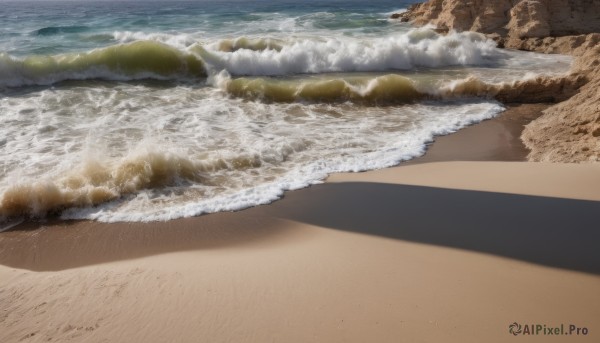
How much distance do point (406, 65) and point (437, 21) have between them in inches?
284

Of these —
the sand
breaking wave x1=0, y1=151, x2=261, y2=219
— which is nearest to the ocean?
breaking wave x1=0, y1=151, x2=261, y2=219

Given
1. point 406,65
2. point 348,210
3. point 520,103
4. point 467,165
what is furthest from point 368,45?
point 348,210

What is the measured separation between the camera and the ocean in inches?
193

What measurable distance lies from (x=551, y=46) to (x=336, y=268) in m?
13.7

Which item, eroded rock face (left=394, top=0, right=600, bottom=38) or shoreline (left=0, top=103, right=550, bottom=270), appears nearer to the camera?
shoreline (left=0, top=103, right=550, bottom=270)

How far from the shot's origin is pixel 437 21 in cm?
1842

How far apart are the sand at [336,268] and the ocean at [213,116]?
53 centimetres

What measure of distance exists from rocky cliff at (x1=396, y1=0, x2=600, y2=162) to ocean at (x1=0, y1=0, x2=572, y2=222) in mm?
1027

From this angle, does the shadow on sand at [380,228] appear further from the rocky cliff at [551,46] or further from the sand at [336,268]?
the rocky cliff at [551,46]

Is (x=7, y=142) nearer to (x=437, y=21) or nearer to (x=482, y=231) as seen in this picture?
(x=482, y=231)

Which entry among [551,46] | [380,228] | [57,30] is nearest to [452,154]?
[380,228]

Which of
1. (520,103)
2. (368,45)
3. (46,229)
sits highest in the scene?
(368,45)

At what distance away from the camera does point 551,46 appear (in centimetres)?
1362

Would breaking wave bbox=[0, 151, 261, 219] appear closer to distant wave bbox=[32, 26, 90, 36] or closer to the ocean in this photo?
the ocean
